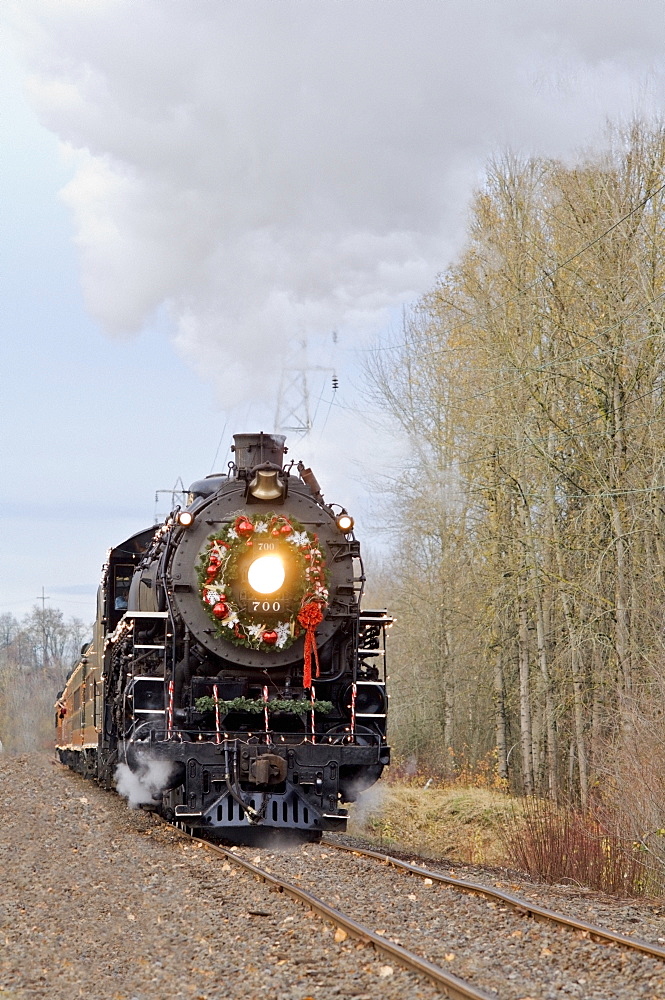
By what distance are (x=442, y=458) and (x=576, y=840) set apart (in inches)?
531

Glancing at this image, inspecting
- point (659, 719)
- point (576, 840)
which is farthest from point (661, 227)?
point (576, 840)

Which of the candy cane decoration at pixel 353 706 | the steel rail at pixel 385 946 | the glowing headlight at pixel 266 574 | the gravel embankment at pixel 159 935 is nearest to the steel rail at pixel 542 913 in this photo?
the steel rail at pixel 385 946

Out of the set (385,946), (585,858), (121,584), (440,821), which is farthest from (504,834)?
(385,946)

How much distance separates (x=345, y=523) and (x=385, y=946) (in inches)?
246

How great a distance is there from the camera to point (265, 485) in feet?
37.9

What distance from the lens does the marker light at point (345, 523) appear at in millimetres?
11953

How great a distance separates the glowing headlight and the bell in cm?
64

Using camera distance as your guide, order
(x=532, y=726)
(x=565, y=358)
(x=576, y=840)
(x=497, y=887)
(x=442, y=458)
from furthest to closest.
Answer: (x=442, y=458) < (x=532, y=726) < (x=565, y=358) < (x=576, y=840) < (x=497, y=887)

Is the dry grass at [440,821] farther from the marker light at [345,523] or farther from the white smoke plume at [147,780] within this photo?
the marker light at [345,523]

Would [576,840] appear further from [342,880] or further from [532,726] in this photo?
[532,726]

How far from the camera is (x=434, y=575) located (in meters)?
25.2

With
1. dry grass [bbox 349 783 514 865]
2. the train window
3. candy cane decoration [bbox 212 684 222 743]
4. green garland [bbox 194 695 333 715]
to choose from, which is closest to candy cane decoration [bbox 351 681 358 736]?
green garland [bbox 194 695 333 715]

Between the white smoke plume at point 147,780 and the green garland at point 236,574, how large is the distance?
1.42 meters

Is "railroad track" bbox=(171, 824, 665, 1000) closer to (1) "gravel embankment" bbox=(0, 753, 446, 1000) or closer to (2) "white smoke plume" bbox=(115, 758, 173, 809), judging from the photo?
(1) "gravel embankment" bbox=(0, 753, 446, 1000)
